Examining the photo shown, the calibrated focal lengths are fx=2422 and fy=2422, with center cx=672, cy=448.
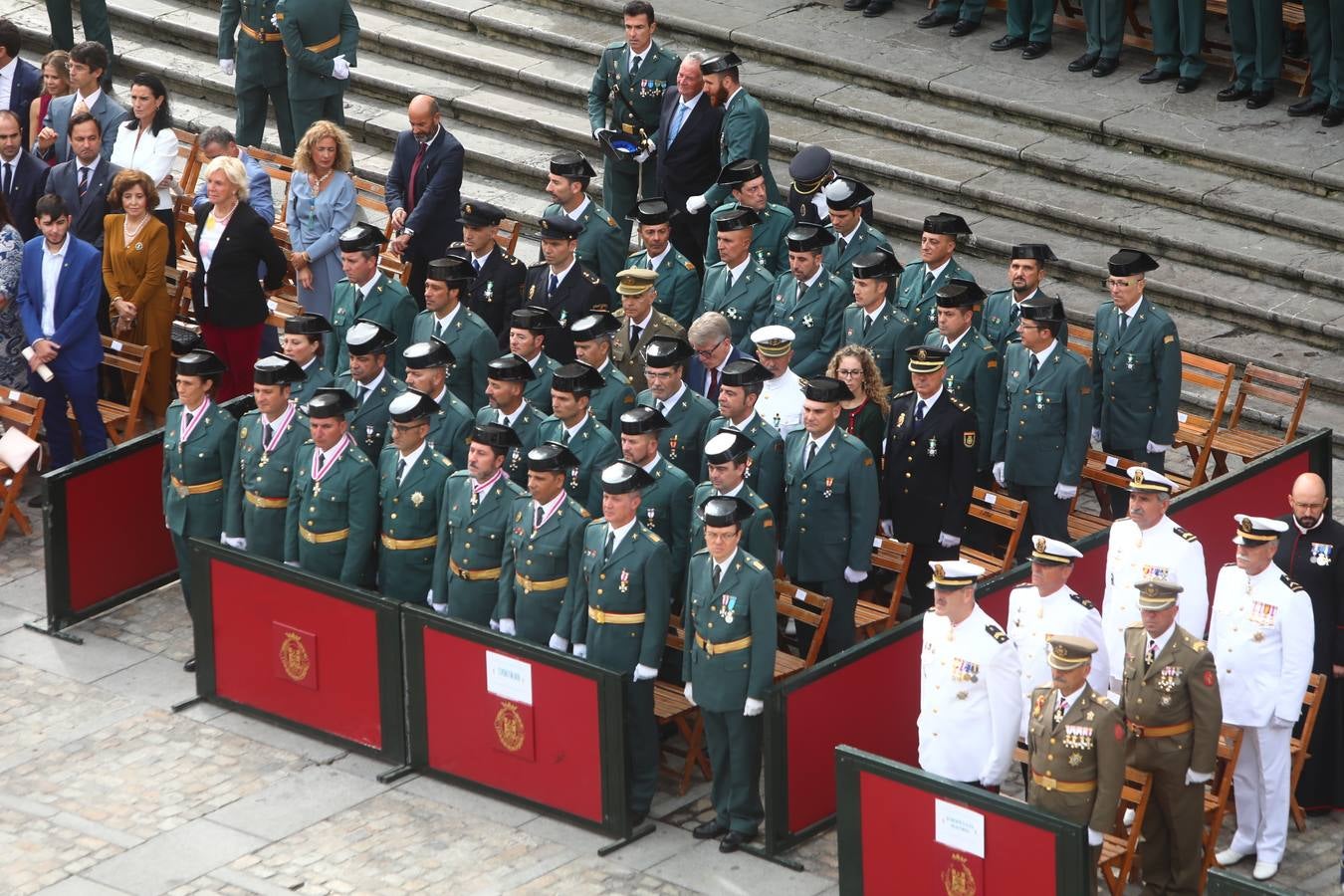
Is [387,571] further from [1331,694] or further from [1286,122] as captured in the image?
[1286,122]

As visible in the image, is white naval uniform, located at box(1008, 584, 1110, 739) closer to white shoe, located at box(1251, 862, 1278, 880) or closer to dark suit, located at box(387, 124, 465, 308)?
white shoe, located at box(1251, 862, 1278, 880)

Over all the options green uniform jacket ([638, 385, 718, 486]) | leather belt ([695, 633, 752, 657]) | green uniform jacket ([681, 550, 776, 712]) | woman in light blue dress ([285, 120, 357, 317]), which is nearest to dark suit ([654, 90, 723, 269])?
woman in light blue dress ([285, 120, 357, 317])

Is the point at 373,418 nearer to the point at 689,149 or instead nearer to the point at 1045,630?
the point at 689,149

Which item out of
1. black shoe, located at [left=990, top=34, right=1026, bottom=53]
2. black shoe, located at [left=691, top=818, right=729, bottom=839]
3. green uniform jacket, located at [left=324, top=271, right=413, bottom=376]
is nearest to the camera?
black shoe, located at [left=691, top=818, right=729, bottom=839]

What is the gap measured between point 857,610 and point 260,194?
5.50m

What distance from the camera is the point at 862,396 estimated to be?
13.7 metres

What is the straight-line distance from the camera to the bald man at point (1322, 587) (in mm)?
12102

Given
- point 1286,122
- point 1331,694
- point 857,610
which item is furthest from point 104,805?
point 1286,122

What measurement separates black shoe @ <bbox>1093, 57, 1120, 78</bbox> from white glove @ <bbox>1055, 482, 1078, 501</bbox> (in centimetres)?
608

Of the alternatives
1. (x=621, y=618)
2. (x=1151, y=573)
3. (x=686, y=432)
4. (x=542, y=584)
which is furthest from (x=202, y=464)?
(x=1151, y=573)

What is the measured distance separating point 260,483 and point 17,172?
4565 mm

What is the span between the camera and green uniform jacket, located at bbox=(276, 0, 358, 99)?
59.1 feet

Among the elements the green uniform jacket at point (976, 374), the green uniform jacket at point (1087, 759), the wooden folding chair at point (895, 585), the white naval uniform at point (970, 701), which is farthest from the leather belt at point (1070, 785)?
the green uniform jacket at point (976, 374)

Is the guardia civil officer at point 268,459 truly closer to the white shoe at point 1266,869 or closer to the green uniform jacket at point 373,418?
the green uniform jacket at point 373,418
